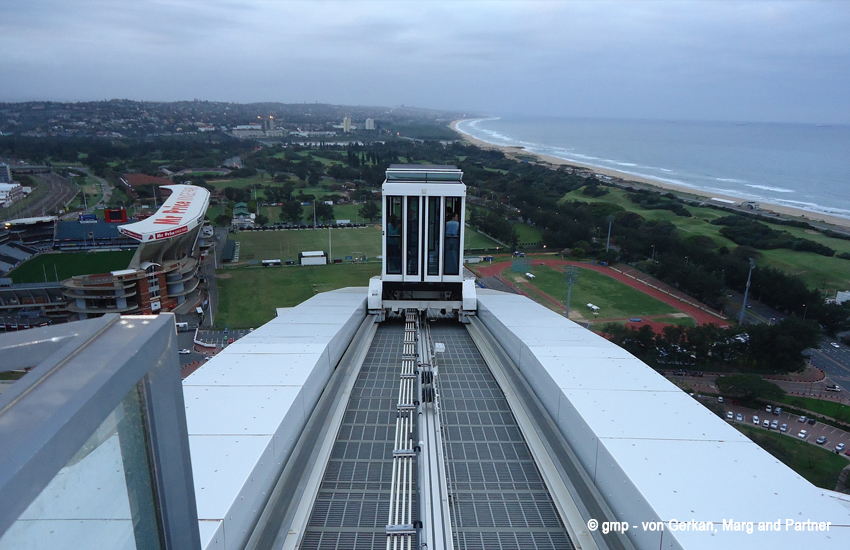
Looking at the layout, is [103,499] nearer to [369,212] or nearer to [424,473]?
[424,473]

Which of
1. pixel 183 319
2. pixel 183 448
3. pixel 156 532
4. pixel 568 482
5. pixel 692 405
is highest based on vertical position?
pixel 183 448

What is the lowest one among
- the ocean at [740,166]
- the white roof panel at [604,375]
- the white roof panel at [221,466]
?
the ocean at [740,166]

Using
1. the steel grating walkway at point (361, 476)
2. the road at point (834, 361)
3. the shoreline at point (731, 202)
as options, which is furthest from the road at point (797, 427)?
the shoreline at point (731, 202)

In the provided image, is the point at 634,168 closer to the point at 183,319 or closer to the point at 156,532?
the point at 183,319

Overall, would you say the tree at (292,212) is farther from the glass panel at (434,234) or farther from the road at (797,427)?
the glass panel at (434,234)

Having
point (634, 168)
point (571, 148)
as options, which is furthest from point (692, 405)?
point (571, 148)

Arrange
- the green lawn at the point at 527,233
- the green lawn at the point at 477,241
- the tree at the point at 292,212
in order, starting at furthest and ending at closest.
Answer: the tree at the point at 292,212
the green lawn at the point at 527,233
the green lawn at the point at 477,241
